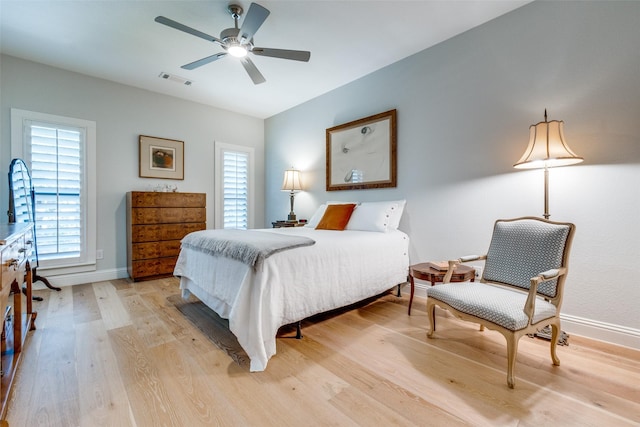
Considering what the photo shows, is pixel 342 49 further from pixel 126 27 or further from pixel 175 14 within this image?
pixel 126 27

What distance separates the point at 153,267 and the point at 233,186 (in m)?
1.94

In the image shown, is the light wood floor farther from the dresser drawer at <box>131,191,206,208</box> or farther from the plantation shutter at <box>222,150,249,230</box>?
the plantation shutter at <box>222,150,249,230</box>

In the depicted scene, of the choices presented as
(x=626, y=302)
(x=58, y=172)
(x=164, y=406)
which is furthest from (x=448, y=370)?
(x=58, y=172)

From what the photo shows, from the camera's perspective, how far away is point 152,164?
13.6ft

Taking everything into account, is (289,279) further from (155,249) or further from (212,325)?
(155,249)

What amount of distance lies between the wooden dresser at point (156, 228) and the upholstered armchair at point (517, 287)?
3.43m

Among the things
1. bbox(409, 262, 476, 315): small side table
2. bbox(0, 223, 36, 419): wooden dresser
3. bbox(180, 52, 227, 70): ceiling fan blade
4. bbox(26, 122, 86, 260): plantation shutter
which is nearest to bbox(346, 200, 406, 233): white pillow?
bbox(409, 262, 476, 315): small side table

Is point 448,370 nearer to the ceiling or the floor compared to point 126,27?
nearer to the floor

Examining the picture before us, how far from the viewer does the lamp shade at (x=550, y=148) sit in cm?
197

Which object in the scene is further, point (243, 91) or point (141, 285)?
point (243, 91)

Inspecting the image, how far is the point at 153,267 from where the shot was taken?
147 inches

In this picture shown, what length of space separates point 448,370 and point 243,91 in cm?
418

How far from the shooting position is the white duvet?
1.79 m

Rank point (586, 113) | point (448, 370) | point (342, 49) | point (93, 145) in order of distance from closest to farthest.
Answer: point (448, 370) < point (586, 113) < point (342, 49) < point (93, 145)
